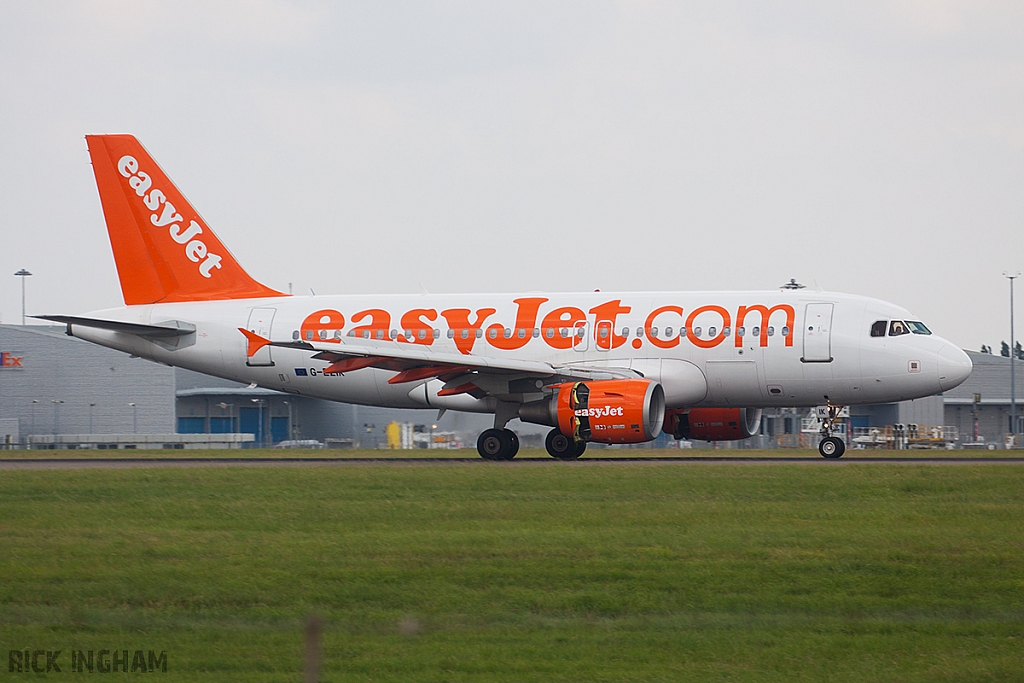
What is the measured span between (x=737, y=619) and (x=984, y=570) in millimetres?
3454

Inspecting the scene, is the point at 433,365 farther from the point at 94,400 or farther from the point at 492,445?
the point at 94,400

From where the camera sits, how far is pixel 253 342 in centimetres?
3266

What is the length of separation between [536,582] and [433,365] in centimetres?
1755

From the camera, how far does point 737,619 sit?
443 inches

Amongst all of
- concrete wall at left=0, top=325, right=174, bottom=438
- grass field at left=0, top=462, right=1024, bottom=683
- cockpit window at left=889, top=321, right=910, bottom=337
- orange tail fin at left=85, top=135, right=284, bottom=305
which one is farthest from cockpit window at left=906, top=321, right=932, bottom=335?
concrete wall at left=0, top=325, right=174, bottom=438

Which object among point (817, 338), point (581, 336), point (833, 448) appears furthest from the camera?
point (581, 336)

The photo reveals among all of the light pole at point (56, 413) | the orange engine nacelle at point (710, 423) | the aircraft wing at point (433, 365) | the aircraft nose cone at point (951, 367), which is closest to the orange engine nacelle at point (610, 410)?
the aircraft wing at point (433, 365)

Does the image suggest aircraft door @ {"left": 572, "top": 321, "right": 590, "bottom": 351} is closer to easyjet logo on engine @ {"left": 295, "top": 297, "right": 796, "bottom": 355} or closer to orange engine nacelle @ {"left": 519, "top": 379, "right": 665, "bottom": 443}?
easyjet logo on engine @ {"left": 295, "top": 297, "right": 796, "bottom": 355}

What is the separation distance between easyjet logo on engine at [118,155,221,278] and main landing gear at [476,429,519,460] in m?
10.2

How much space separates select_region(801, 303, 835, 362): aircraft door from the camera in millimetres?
29562

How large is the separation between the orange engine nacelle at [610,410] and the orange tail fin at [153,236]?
11.3 m

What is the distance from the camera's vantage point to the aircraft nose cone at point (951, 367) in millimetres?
29312

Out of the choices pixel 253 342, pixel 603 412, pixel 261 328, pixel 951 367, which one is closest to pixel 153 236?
pixel 261 328

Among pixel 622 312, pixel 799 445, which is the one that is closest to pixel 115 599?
pixel 622 312
